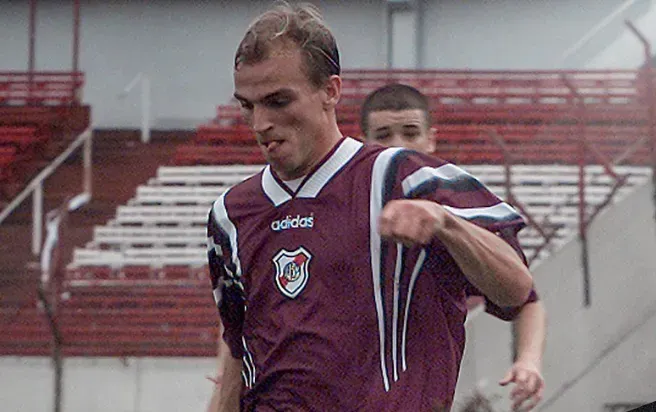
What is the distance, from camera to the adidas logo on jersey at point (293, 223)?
2.74 meters

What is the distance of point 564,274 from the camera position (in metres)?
9.46

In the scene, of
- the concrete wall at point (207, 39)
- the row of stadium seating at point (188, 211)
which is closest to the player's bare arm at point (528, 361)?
the row of stadium seating at point (188, 211)

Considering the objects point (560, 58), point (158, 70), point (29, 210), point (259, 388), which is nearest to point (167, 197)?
point (29, 210)

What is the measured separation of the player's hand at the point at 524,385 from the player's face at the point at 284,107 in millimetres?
526

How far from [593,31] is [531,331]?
17054 millimetres

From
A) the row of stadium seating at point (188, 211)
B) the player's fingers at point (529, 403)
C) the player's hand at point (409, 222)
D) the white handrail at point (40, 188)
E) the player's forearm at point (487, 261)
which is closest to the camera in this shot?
the player's hand at point (409, 222)

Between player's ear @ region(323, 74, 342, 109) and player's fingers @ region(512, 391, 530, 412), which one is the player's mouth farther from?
player's fingers @ region(512, 391, 530, 412)

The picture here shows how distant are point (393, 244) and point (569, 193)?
28.7 ft

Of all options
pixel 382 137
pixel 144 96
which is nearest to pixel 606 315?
pixel 382 137

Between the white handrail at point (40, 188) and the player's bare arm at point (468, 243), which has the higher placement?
the player's bare arm at point (468, 243)

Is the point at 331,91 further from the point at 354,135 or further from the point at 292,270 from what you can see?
the point at 354,135

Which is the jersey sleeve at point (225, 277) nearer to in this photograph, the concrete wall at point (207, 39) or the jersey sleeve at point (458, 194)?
the jersey sleeve at point (458, 194)

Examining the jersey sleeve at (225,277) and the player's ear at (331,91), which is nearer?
the player's ear at (331,91)

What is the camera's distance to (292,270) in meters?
2.74
